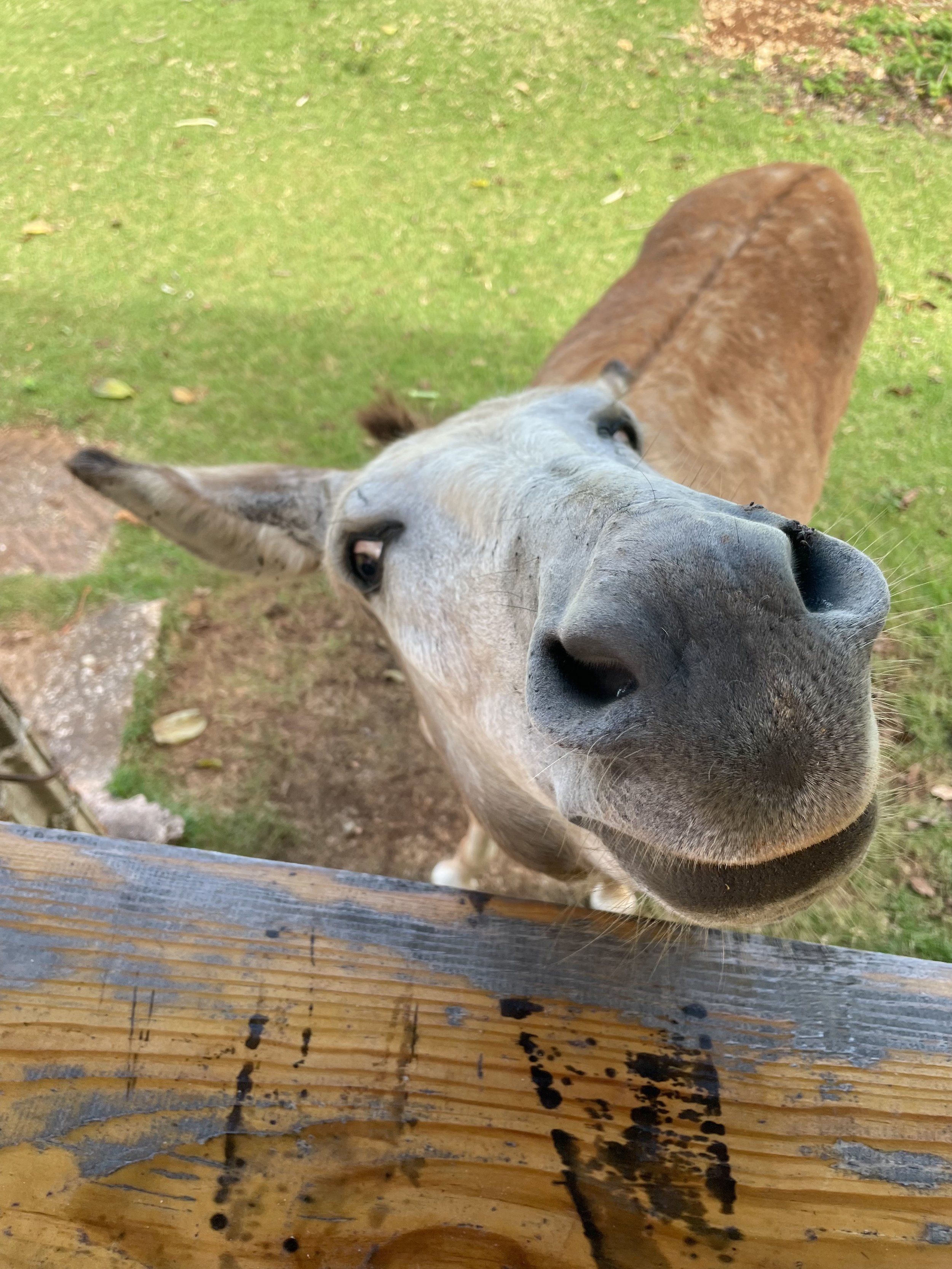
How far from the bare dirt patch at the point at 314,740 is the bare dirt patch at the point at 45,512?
3.01ft

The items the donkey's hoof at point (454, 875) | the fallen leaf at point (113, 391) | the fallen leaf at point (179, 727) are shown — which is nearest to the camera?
the donkey's hoof at point (454, 875)

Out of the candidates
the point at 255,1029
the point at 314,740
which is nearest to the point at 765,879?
the point at 255,1029

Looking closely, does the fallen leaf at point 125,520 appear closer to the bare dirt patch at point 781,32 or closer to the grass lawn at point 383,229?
the grass lawn at point 383,229

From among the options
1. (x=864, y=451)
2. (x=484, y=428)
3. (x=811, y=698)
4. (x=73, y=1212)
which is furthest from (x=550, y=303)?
(x=73, y=1212)

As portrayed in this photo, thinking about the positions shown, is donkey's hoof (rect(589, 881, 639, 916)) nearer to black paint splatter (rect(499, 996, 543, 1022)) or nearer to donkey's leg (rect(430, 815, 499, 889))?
donkey's leg (rect(430, 815, 499, 889))

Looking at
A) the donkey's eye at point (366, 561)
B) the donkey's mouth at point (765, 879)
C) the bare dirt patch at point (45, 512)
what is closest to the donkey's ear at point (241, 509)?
the donkey's eye at point (366, 561)

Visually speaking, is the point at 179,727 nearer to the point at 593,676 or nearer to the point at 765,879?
the point at 593,676

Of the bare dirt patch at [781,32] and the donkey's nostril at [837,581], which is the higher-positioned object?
the bare dirt patch at [781,32]

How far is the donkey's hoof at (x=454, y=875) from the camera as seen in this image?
3.79 m

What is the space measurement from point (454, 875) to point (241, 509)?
2.07 m

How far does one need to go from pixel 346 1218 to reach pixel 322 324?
6532 mm

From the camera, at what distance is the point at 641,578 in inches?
40.5

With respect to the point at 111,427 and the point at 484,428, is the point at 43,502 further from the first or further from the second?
the point at 484,428

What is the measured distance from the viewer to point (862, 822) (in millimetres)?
1017
